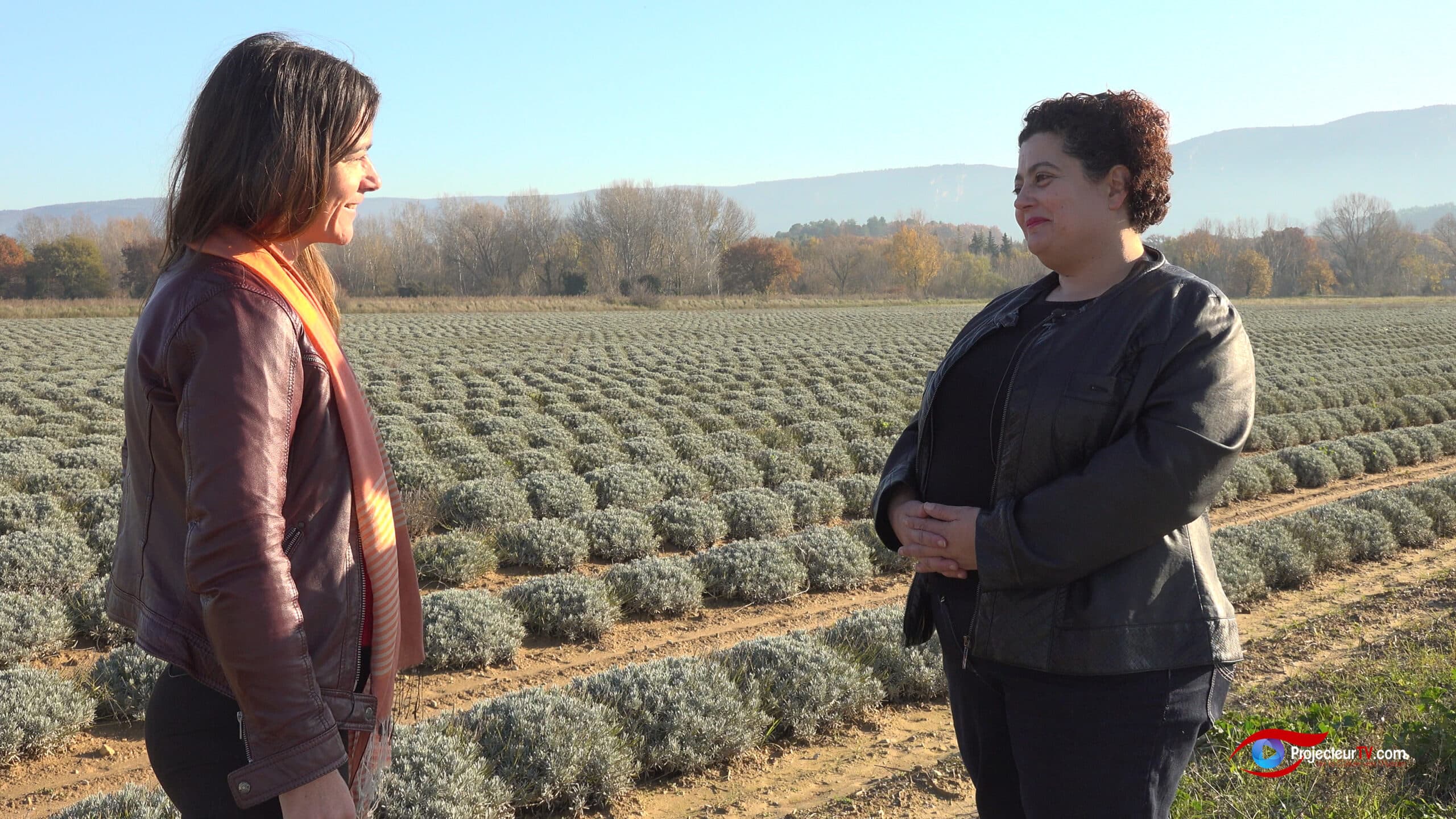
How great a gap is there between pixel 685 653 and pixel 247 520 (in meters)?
5.07

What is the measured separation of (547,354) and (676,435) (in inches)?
520

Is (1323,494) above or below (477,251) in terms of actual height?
below

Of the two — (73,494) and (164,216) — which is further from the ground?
(164,216)

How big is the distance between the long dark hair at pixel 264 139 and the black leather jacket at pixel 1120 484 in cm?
159

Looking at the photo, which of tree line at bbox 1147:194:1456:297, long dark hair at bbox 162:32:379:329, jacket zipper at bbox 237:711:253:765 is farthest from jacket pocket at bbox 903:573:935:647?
Result: tree line at bbox 1147:194:1456:297

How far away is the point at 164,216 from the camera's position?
180 cm

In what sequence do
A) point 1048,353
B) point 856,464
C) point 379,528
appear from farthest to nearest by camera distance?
point 856,464 → point 1048,353 → point 379,528

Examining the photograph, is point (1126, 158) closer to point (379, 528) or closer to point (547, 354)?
point (379, 528)

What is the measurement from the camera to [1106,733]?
6.73 feet

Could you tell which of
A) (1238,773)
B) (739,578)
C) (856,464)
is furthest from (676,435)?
(1238,773)

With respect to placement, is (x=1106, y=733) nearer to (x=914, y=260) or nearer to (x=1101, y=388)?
(x=1101, y=388)

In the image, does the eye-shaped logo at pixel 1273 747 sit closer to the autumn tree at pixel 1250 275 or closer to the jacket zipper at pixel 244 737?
the jacket zipper at pixel 244 737

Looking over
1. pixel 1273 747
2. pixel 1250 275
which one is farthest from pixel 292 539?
pixel 1250 275

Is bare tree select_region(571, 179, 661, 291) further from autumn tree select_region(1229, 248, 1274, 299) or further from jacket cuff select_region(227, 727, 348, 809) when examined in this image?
jacket cuff select_region(227, 727, 348, 809)
